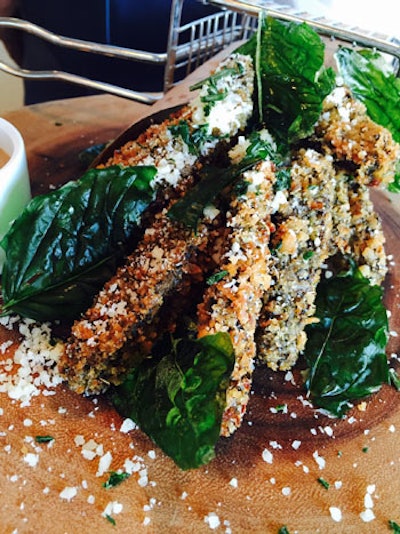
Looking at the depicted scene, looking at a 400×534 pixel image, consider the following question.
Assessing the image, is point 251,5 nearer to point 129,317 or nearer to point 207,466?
point 129,317

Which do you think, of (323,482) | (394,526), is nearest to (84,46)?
(323,482)

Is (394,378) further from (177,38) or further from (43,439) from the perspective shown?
(177,38)

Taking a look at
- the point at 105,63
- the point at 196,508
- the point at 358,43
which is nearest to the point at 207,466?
the point at 196,508

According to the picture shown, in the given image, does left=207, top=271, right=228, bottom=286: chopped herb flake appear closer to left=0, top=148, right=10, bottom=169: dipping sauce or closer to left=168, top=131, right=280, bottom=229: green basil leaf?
left=168, top=131, right=280, bottom=229: green basil leaf

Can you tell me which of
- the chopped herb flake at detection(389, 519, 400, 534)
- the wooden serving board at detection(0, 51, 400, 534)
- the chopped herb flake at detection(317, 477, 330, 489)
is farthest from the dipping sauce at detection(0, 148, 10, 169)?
the chopped herb flake at detection(389, 519, 400, 534)

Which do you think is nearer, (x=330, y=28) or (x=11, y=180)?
(x=11, y=180)

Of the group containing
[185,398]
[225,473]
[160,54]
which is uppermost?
[160,54]
